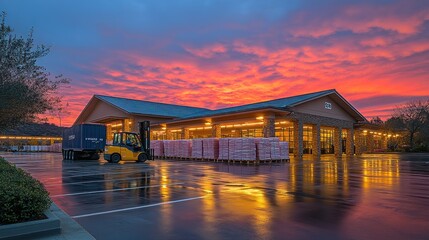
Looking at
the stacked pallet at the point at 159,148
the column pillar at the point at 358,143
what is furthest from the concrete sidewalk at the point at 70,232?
the column pillar at the point at 358,143

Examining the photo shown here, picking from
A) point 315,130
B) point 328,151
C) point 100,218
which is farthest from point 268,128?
point 100,218

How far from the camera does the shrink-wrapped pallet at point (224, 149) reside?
90.2ft

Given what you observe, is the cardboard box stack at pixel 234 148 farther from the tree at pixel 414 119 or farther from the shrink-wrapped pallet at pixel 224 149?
the tree at pixel 414 119

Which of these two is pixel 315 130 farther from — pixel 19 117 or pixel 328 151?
pixel 19 117

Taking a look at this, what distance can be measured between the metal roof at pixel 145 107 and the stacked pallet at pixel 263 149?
20900 millimetres

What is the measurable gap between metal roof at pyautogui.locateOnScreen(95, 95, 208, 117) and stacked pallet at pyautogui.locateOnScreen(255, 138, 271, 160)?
68.6 feet

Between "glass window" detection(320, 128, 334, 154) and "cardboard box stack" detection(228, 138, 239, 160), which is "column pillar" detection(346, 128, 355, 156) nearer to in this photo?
"glass window" detection(320, 128, 334, 154)

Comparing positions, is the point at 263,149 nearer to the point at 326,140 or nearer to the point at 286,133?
the point at 286,133

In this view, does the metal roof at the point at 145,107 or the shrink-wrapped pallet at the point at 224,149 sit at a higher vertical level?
the metal roof at the point at 145,107

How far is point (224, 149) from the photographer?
2770cm

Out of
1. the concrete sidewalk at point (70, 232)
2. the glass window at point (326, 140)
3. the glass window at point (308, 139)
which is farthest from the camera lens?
the glass window at point (326, 140)

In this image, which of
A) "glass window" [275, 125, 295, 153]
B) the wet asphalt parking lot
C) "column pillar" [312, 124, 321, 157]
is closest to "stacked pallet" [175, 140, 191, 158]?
"column pillar" [312, 124, 321, 157]

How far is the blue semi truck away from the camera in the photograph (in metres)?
34.0

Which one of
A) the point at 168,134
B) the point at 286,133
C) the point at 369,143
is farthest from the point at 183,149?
the point at 369,143
